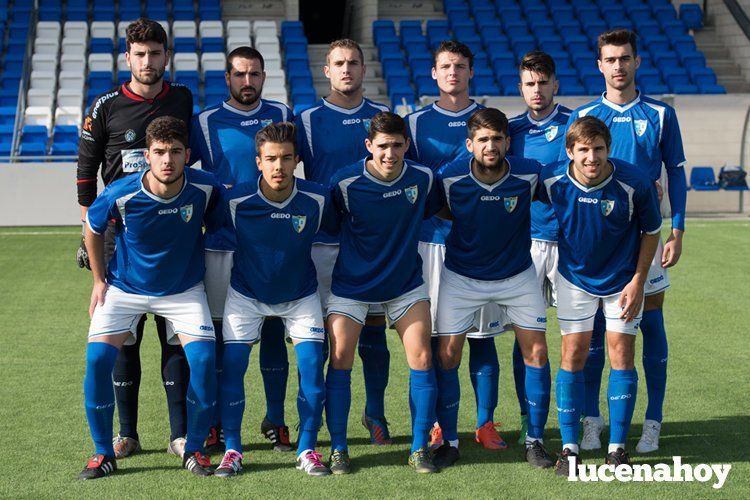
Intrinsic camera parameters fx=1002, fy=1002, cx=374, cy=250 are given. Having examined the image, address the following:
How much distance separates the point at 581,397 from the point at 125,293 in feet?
6.49

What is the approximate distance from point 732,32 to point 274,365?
18.0 m

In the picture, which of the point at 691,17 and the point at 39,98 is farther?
the point at 691,17

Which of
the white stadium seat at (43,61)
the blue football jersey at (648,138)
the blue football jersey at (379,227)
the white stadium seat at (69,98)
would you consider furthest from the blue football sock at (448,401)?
the white stadium seat at (43,61)

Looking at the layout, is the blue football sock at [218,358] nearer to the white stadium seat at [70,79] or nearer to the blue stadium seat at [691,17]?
the white stadium seat at [70,79]

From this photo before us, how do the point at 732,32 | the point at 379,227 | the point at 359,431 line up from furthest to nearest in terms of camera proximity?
the point at 732,32 → the point at 359,431 → the point at 379,227

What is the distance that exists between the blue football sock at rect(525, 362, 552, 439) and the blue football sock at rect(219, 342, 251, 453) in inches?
48.0

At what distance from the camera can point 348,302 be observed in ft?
13.9

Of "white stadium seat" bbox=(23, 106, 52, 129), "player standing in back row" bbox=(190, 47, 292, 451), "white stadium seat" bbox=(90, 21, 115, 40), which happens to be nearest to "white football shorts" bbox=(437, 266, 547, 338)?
"player standing in back row" bbox=(190, 47, 292, 451)

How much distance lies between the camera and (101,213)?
4102mm

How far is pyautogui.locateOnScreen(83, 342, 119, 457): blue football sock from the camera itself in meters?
4.08

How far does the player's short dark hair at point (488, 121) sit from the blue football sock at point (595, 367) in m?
1.02

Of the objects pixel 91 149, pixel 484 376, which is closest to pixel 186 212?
pixel 91 149

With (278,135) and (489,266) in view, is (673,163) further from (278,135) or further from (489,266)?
(278,135)

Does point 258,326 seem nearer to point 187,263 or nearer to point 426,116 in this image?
point 187,263
